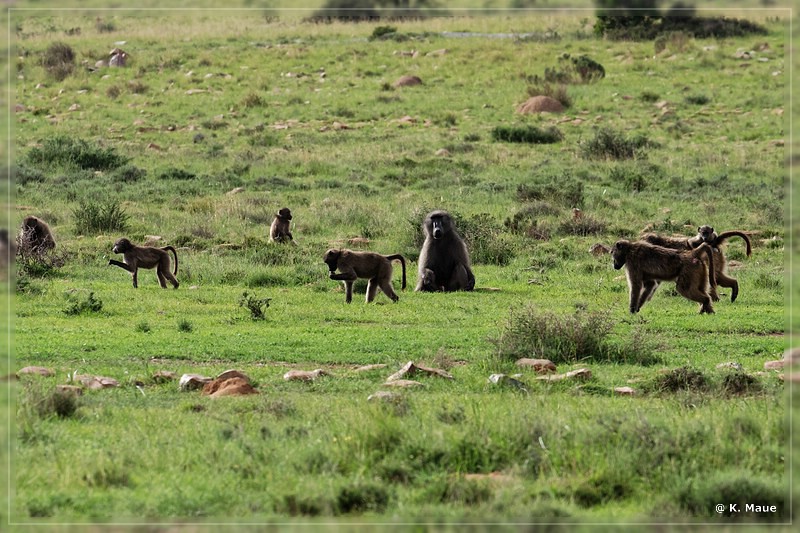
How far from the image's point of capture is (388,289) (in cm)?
1414

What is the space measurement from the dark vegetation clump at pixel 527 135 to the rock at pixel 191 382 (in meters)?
19.6

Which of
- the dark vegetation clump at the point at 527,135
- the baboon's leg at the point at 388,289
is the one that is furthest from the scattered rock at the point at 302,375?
the dark vegetation clump at the point at 527,135

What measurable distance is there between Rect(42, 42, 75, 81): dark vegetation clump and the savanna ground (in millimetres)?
297

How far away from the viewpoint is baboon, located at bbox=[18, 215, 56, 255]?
1598cm

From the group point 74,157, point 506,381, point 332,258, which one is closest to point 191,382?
point 506,381

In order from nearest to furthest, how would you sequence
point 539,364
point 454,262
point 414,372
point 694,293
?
point 414,372 < point 539,364 < point 694,293 < point 454,262

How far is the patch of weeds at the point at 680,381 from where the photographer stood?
8.67 meters

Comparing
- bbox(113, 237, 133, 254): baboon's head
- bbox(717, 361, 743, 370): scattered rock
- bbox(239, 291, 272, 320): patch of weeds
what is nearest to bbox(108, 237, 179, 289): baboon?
bbox(113, 237, 133, 254): baboon's head

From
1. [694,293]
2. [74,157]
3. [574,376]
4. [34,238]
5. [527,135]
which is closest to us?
[574,376]

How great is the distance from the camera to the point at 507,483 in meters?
6.05

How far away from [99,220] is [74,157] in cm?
733

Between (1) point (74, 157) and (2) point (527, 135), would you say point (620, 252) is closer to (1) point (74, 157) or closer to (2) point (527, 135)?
(2) point (527, 135)

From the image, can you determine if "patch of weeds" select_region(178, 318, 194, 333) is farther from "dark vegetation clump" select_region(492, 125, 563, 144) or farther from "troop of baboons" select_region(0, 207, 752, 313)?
"dark vegetation clump" select_region(492, 125, 563, 144)

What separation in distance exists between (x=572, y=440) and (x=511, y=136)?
21.7 metres
